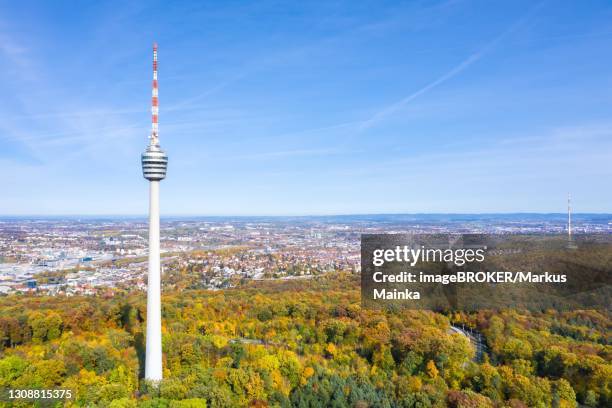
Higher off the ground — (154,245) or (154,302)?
(154,245)

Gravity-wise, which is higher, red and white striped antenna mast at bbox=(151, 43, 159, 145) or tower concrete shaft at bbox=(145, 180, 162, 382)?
red and white striped antenna mast at bbox=(151, 43, 159, 145)

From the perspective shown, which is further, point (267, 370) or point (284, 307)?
point (284, 307)

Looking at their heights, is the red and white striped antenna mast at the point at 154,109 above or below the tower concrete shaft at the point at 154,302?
above

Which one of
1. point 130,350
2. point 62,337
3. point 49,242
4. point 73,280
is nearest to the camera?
point 130,350

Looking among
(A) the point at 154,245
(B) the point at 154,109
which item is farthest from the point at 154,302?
(B) the point at 154,109

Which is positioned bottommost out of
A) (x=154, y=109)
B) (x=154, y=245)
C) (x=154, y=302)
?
(x=154, y=302)

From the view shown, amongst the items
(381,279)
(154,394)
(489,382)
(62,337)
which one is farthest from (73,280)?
(489,382)

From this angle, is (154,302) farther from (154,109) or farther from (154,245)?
(154,109)

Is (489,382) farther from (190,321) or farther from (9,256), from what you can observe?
(9,256)
